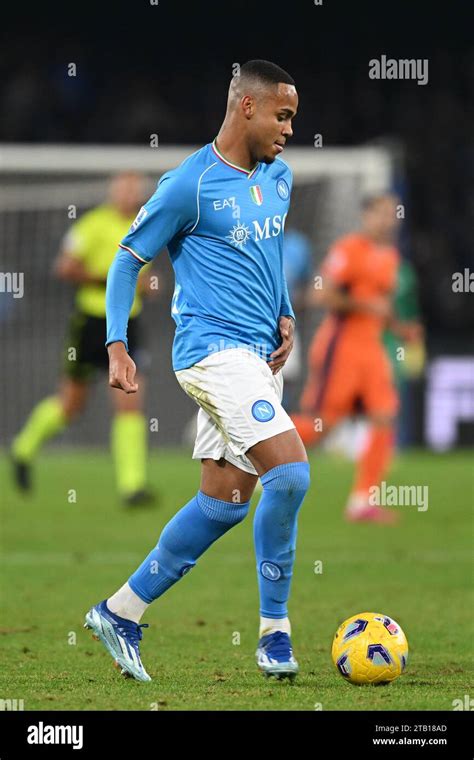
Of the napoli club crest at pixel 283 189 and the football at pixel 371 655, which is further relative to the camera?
the napoli club crest at pixel 283 189

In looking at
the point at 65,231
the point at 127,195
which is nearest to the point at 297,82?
the point at 65,231

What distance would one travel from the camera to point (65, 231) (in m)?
16.3

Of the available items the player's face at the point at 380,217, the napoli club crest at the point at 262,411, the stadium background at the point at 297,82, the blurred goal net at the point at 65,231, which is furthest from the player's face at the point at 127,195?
the stadium background at the point at 297,82

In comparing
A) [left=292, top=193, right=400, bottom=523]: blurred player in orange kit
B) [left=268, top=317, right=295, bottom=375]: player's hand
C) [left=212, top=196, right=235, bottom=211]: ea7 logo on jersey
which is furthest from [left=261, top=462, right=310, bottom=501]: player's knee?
[left=292, top=193, right=400, bottom=523]: blurred player in orange kit

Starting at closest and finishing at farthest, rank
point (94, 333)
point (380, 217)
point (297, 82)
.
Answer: point (380, 217)
point (94, 333)
point (297, 82)

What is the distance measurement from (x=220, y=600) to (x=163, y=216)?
2738mm

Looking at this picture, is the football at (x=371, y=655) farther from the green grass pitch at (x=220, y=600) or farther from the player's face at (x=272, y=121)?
the player's face at (x=272, y=121)

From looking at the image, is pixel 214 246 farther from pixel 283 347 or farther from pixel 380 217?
pixel 380 217

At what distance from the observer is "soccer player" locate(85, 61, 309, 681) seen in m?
4.94

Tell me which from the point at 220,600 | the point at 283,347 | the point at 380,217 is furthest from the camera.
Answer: the point at 380,217

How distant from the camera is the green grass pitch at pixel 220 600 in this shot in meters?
4.75

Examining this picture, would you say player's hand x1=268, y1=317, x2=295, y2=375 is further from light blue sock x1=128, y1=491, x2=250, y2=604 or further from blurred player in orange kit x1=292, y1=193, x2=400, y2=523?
blurred player in orange kit x1=292, y1=193, x2=400, y2=523

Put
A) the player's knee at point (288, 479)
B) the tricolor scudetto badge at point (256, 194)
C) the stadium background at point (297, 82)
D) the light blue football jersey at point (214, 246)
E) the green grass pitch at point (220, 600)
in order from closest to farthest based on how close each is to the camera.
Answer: the green grass pitch at point (220, 600)
the player's knee at point (288, 479)
the light blue football jersey at point (214, 246)
the tricolor scudetto badge at point (256, 194)
the stadium background at point (297, 82)

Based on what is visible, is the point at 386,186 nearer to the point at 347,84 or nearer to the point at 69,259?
the point at 69,259
